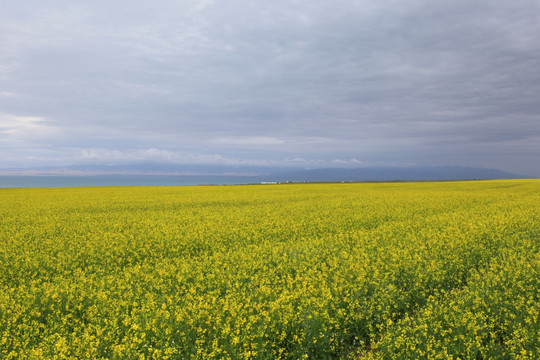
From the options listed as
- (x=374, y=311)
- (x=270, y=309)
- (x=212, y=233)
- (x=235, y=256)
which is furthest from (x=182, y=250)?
(x=374, y=311)

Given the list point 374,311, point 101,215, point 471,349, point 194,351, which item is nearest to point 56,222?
point 101,215

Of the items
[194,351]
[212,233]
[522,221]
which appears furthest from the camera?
[522,221]

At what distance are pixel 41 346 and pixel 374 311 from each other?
18.8ft

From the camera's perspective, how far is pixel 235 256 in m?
9.87

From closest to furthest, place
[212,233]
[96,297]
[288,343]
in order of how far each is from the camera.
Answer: [288,343]
[96,297]
[212,233]

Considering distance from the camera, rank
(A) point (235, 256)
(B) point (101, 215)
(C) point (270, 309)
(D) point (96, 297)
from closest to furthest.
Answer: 1. (C) point (270, 309)
2. (D) point (96, 297)
3. (A) point (235, 256)
4. (B) point (101, 215)

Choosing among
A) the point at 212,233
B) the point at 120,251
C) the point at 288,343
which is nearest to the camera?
the point at 288,343

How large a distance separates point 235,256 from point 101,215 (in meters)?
14.7

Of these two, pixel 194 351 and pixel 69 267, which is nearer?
pixel 194 351

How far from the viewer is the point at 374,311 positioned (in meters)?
6.39

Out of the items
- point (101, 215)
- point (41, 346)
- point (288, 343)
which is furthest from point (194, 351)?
point (101, 215)

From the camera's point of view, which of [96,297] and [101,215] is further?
[101,215]

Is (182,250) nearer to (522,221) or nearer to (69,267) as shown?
(69,267)

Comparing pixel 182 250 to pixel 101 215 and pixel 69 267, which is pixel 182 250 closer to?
pixel 69 267
